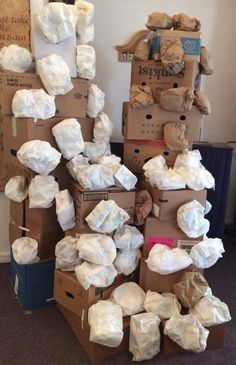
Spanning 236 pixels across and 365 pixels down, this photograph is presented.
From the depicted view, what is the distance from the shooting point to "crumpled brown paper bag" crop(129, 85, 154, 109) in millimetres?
2021

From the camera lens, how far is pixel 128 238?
193 cm

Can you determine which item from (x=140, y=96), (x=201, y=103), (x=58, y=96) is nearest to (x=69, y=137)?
(x=58, y=96)

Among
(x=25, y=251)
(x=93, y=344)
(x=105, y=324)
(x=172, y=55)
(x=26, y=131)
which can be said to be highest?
(x=172, y=55)

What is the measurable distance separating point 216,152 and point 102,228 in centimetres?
155

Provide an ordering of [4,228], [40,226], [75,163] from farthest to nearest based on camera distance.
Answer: [4,228] < [40,226] < [75,163]

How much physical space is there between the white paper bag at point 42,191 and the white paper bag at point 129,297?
625mm

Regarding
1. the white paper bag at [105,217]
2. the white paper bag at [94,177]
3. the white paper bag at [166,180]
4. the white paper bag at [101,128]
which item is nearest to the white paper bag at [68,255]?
the white paper bag at [105,217]

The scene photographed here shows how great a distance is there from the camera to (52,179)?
6.79ft

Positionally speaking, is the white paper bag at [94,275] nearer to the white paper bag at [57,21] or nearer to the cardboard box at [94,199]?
the cardboard box at [94,199]

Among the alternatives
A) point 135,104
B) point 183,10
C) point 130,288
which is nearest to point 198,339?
point 130,288

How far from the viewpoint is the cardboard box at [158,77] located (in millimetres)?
2066

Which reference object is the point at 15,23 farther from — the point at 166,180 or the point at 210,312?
the point at 210,312

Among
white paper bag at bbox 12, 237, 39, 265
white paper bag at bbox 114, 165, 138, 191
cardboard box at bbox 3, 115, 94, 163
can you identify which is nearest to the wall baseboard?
white paper bag at bbox 12, 237, 39, 265

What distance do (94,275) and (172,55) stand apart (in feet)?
4.03
